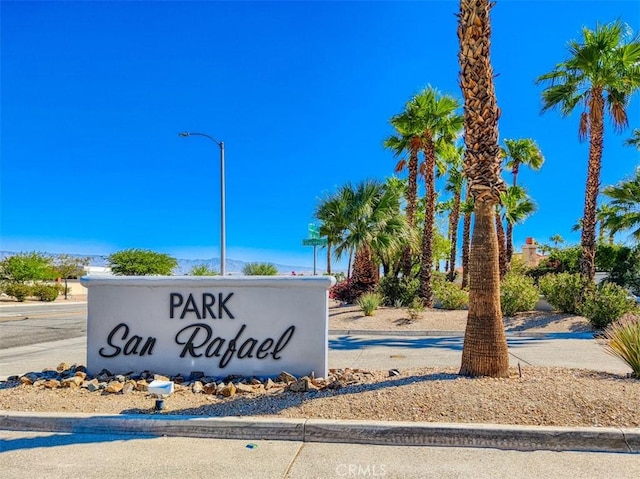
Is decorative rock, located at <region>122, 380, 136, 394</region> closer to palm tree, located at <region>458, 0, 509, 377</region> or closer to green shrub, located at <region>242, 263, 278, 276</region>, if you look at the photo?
palm tree, located at <region>458, 0, 509, 377</region>

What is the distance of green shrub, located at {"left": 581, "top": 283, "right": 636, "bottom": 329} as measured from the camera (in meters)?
12.4

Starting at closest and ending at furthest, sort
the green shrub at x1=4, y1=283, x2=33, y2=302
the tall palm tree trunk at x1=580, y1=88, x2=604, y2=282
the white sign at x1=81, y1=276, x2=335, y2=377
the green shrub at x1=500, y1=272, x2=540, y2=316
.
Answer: the white sign at x1=81, y1=276, x2=335, y2=377, the green shrub at x1=500, y1=272, x2=540, y2=316, the tall palm tree trunk at x1=580, y1=88, x2=604, y2=282, the green shrub at x1=4, y1=283, x2=33, y2=302

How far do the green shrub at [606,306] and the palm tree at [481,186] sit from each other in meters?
8.43

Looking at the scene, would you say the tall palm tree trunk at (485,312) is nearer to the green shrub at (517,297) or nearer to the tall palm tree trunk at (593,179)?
the green shrub at (517,297)

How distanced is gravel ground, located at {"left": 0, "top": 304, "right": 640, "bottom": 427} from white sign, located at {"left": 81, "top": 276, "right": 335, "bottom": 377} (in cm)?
78

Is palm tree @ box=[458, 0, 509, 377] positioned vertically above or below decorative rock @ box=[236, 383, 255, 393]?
above

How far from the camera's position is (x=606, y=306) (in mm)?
12547

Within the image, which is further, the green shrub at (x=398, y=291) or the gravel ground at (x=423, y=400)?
the green shrub at (x=398, y=291)

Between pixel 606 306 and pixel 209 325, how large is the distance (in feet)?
36.1

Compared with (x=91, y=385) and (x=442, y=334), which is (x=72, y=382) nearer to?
(x=91, y=385)

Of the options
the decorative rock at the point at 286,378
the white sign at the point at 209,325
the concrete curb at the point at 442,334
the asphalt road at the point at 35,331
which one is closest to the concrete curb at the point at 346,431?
the decorative rock at the point at 286,378

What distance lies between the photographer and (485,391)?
517cm

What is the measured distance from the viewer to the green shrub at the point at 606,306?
12.4 m

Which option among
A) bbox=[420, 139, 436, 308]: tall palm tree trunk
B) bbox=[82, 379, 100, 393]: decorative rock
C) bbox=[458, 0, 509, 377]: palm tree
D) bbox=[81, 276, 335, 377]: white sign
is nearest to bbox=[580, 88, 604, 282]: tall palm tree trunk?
bbox=[420, 139, 436, 308]: tall palm tree trunk
